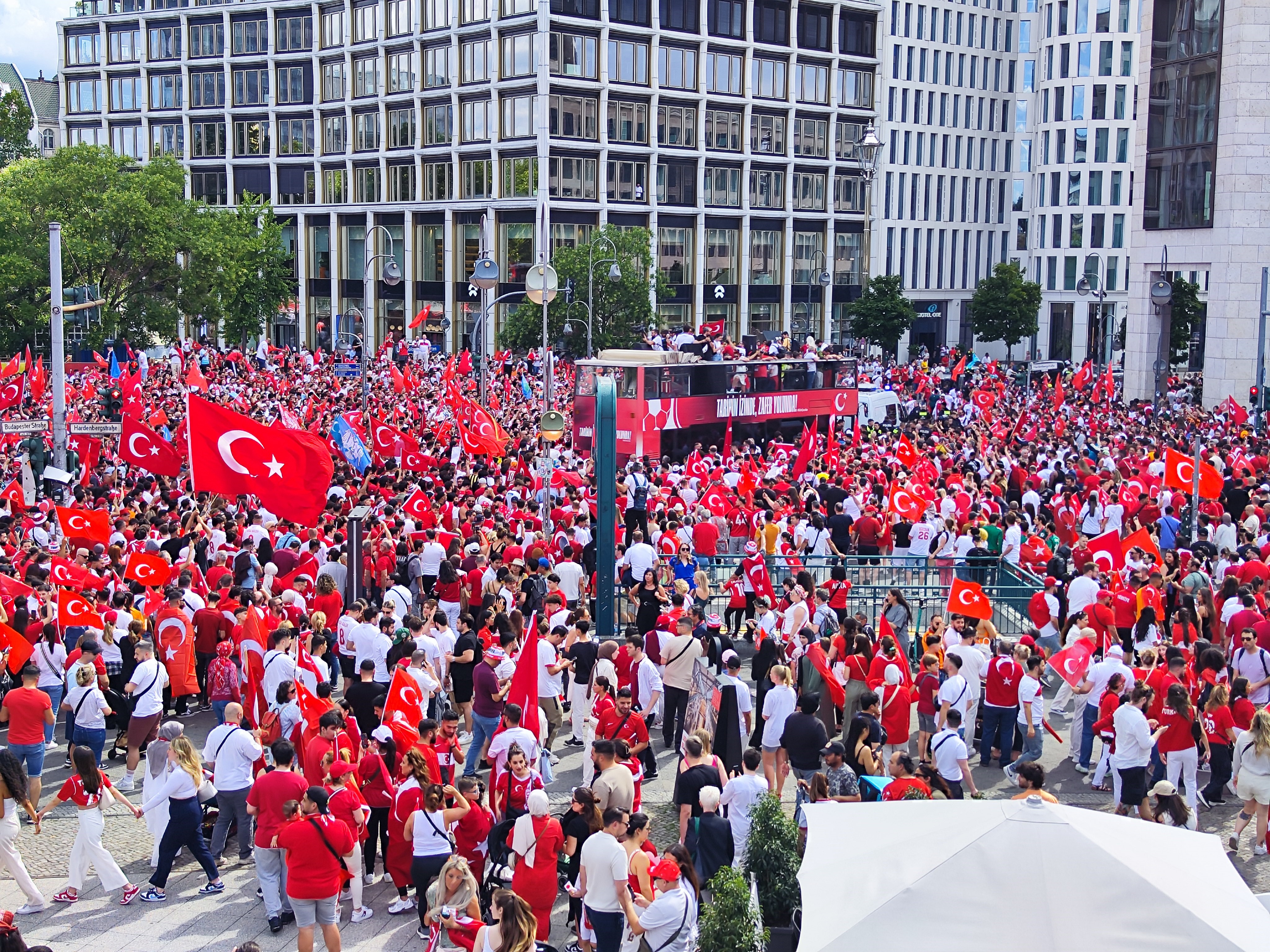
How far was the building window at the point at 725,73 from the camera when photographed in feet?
267

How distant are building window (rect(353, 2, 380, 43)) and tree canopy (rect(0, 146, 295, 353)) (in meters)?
25.4

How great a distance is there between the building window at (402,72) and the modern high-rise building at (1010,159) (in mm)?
28616

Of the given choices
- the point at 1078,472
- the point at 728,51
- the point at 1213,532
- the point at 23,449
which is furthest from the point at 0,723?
the point at 728,51

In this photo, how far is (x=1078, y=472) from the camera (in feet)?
87.8

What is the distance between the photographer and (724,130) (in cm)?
8262

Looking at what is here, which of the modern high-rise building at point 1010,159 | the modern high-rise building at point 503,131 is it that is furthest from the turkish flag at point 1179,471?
the modern high-rise building at point 1010,159

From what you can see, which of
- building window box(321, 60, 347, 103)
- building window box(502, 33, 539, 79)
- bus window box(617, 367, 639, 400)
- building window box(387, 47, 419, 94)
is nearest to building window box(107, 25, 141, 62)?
building window box(321, 60, 347, 103)

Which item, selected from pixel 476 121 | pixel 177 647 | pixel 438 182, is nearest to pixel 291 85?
pixel 438 182

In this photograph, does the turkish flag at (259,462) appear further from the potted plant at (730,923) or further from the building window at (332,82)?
the building window at (332,82)

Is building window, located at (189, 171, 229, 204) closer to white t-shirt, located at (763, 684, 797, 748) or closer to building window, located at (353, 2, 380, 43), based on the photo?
building window, located at (353, 2, 380, 43)

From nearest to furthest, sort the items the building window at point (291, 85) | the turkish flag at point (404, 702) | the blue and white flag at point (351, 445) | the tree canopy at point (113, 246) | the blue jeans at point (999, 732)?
1. the turkish flag at point (404, 702)
2. the blue jeans at point (999, 732)
3. the blue and white flag at point (351, 445)
4. the tree canopy at point (113, 246)
5. the building window at point (291, 85)

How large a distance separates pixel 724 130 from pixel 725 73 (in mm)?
3144

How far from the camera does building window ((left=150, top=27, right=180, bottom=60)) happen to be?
9362 centimetres

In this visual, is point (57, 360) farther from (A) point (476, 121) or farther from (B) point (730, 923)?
(A) point (476, 121)
